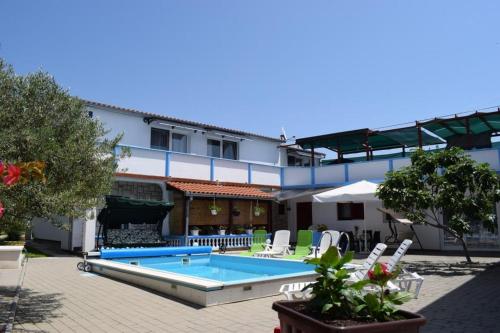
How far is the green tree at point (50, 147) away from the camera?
20.5 feet

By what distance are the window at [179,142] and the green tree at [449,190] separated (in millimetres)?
12342

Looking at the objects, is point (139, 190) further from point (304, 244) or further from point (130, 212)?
point (304, 244)

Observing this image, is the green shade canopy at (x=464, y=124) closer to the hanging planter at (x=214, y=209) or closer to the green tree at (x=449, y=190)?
the green tree at (x=449, y=190)

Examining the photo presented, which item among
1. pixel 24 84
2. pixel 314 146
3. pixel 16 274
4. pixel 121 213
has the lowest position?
pixel 16 274

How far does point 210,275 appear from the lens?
1393cm

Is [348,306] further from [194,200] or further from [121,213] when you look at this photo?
[194,200]

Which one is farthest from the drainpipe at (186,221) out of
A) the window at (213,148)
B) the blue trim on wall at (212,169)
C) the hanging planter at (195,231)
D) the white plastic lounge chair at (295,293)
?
the white plastic lounge chair at (295,293)

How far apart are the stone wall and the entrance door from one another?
934 centimetres

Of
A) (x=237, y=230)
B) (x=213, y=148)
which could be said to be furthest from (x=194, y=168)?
(x=237, y=230)

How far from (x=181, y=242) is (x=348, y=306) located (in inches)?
666

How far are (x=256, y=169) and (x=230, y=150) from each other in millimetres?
2354

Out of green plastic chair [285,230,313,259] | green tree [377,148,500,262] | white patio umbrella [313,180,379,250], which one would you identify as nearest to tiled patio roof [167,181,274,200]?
white patio umbrella [313,180,379,250]

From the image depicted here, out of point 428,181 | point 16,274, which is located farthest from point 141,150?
point 428,181

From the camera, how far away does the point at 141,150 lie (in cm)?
1936
